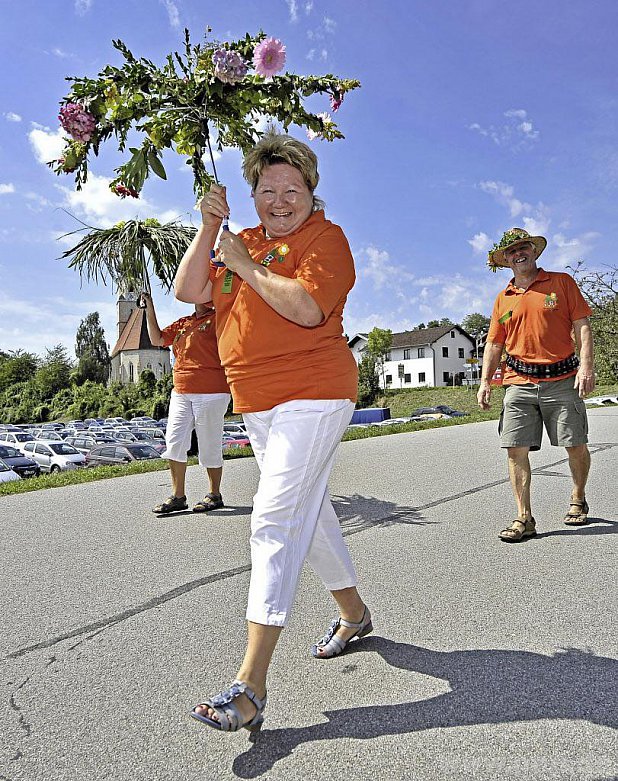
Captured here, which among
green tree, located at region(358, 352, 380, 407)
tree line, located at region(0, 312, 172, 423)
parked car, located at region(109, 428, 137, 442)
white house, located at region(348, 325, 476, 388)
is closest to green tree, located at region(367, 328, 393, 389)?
green tree, located at region(358, 352, 380, 407)

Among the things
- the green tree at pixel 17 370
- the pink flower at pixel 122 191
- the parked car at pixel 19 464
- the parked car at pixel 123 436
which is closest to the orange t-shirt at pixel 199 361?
the pink flower at pixel 122 191

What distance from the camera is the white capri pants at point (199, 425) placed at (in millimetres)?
5551

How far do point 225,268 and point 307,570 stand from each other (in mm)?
1918

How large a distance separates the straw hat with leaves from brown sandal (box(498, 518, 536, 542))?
1932 millimetres

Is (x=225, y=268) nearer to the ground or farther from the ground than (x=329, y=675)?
farther from the ground

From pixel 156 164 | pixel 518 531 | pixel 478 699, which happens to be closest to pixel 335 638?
pixel 478 699

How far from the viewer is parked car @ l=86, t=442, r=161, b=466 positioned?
24.5 metres

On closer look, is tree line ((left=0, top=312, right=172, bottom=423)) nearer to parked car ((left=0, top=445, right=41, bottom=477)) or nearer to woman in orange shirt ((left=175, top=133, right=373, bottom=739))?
parked car ((left=0, top=445, right=41, bottom=477))

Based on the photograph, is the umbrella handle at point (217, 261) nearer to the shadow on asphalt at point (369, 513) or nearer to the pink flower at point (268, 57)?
the pink flower at point (268, 57)

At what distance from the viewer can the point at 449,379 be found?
74062 millimetres

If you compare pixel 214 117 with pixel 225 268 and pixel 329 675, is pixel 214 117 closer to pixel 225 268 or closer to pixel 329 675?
pixel 225 268

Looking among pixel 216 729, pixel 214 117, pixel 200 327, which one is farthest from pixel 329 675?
pixel 200 327

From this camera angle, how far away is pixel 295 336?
2.39m

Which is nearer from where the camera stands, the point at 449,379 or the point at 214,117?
the point at 214,117
